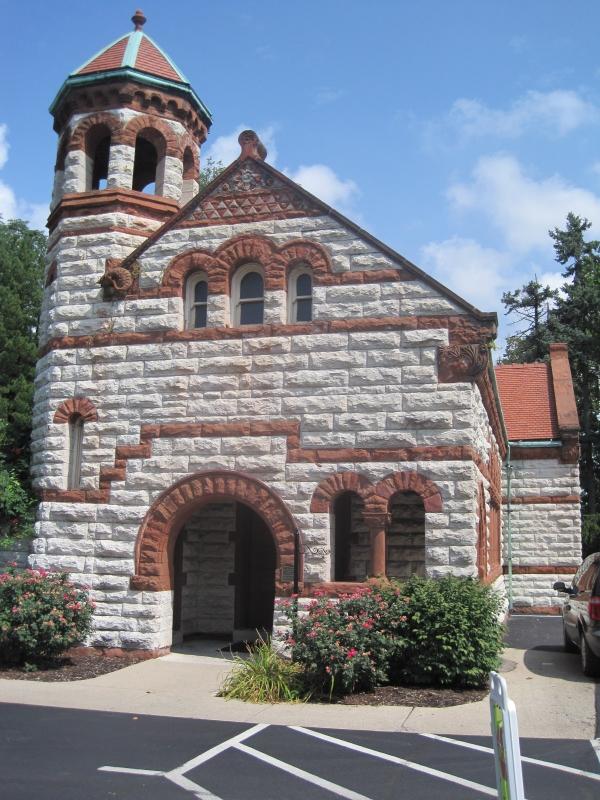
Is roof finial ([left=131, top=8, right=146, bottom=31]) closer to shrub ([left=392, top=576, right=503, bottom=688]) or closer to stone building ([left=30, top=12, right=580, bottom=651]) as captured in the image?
stone building ([left=30, top=12, right=580, bottom=651])

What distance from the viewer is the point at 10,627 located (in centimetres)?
1101

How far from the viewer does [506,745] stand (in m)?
3.28

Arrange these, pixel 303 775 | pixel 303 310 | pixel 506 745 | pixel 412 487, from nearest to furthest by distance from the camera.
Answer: pixel 506 745
pixel 303 775
pixel 412 487
pixel 303 310

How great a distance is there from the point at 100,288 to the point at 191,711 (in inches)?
301

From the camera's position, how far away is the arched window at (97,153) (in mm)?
14820

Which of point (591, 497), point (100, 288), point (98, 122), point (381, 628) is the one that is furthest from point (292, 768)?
point (591, 497)

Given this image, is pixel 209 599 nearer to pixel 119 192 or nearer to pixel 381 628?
pixel 381 628

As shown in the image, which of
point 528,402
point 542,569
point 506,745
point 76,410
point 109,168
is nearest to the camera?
point 506,745

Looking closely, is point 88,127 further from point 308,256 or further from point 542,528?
point 542,528

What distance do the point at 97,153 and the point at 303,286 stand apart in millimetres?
6074

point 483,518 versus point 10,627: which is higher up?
point 483,518

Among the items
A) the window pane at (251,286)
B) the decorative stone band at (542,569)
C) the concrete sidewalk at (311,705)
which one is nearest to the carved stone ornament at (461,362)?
the window pane at (251,286)

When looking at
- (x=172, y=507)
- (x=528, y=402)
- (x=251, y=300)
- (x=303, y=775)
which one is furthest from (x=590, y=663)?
(x=528, y=402)

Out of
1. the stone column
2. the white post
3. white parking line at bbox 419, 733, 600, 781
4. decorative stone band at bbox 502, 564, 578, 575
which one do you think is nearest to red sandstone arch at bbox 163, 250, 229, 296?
the stone column
